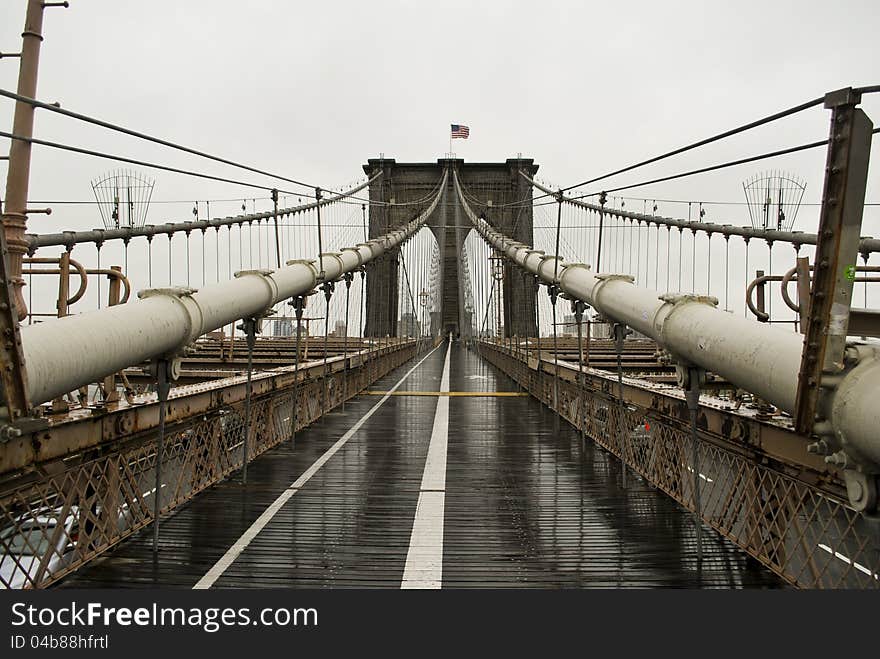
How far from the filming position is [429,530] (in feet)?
18.2

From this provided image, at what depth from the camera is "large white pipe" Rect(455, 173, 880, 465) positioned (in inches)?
101

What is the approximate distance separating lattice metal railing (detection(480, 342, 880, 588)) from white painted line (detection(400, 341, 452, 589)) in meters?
2.34

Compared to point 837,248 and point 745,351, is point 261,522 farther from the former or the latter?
point 837,248

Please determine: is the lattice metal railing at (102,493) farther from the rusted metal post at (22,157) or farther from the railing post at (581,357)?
the railing post at (581,357)

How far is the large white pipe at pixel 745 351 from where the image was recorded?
8.45 feet

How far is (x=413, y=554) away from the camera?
16.2 feet

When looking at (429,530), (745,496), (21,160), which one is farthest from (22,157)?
(745,496)

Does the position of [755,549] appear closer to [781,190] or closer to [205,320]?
[205,320]

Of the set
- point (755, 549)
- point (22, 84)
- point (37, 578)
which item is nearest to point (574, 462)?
point (755, 549)

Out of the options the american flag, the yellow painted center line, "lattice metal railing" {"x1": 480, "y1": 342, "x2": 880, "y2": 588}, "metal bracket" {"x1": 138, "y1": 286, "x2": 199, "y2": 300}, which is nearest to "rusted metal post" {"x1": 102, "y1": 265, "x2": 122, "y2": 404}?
"metal bracket" {"x1": 138, "y1": 286, "x2": 199, "y2": 300}

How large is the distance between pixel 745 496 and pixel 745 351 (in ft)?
7.01

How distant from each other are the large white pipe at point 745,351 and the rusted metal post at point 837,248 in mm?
109

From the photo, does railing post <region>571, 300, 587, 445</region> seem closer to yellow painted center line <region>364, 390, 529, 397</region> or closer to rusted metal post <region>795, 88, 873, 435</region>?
rusted metal post <region>795, 88, 873, 435</region>

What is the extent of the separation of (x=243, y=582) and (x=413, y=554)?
134cm
